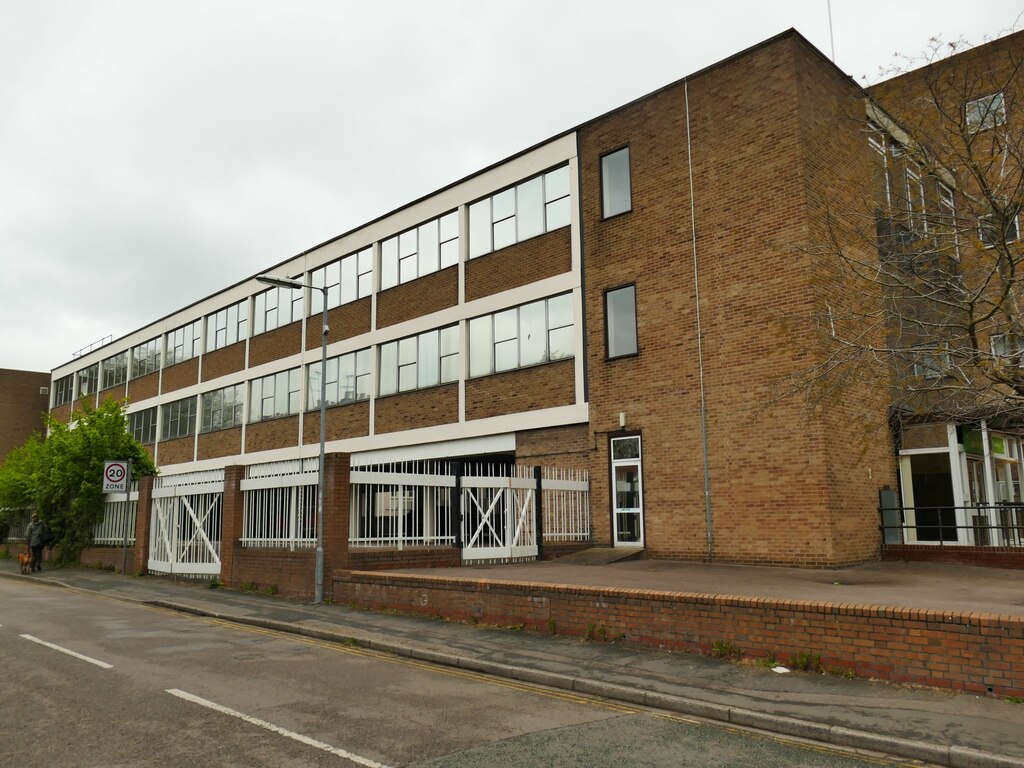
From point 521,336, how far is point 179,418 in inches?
937

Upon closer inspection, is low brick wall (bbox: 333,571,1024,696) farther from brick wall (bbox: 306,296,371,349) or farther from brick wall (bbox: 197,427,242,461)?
brick wall (bbox: 197,427,242,461)

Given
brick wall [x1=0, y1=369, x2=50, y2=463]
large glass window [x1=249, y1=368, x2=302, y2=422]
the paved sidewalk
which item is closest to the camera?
the paved sidewalk

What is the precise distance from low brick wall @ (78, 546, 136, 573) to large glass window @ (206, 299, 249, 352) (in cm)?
1251

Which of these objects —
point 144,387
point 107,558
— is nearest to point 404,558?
point 107,558

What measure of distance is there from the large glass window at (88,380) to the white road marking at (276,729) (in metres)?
46.2

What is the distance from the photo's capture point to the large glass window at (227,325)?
115 feet

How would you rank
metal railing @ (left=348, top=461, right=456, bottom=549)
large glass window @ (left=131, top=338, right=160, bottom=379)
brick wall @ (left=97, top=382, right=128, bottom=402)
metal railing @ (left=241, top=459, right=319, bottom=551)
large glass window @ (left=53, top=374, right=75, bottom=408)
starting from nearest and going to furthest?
metal railing @ (left=348, top=461, right=456, bottom=549) → metal railing @ (left=241, top=459, right=319, bottom=551) → large glass window @ (left=131, top=338, right=160, bottom=379) → brick wall @ (left=97, top=382, right=128, bottom=402) → large glass window @ (left=53, top=374, right=75, bottom=408)

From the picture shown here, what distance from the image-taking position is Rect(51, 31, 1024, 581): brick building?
15.8 m

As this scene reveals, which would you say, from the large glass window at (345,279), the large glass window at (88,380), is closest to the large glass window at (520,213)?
the large glass window at (345,279)

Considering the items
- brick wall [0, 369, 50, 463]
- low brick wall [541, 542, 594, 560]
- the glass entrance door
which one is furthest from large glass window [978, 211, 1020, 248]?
brick wall [0, 369, 50, 463]

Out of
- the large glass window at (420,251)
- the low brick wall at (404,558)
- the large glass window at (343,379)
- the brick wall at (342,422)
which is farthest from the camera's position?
the large glass window at (343,379)

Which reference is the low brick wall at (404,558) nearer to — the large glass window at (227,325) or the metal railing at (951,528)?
the metal railing at (951,528)

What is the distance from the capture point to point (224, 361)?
35.8 m

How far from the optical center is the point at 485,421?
22.3 metres
